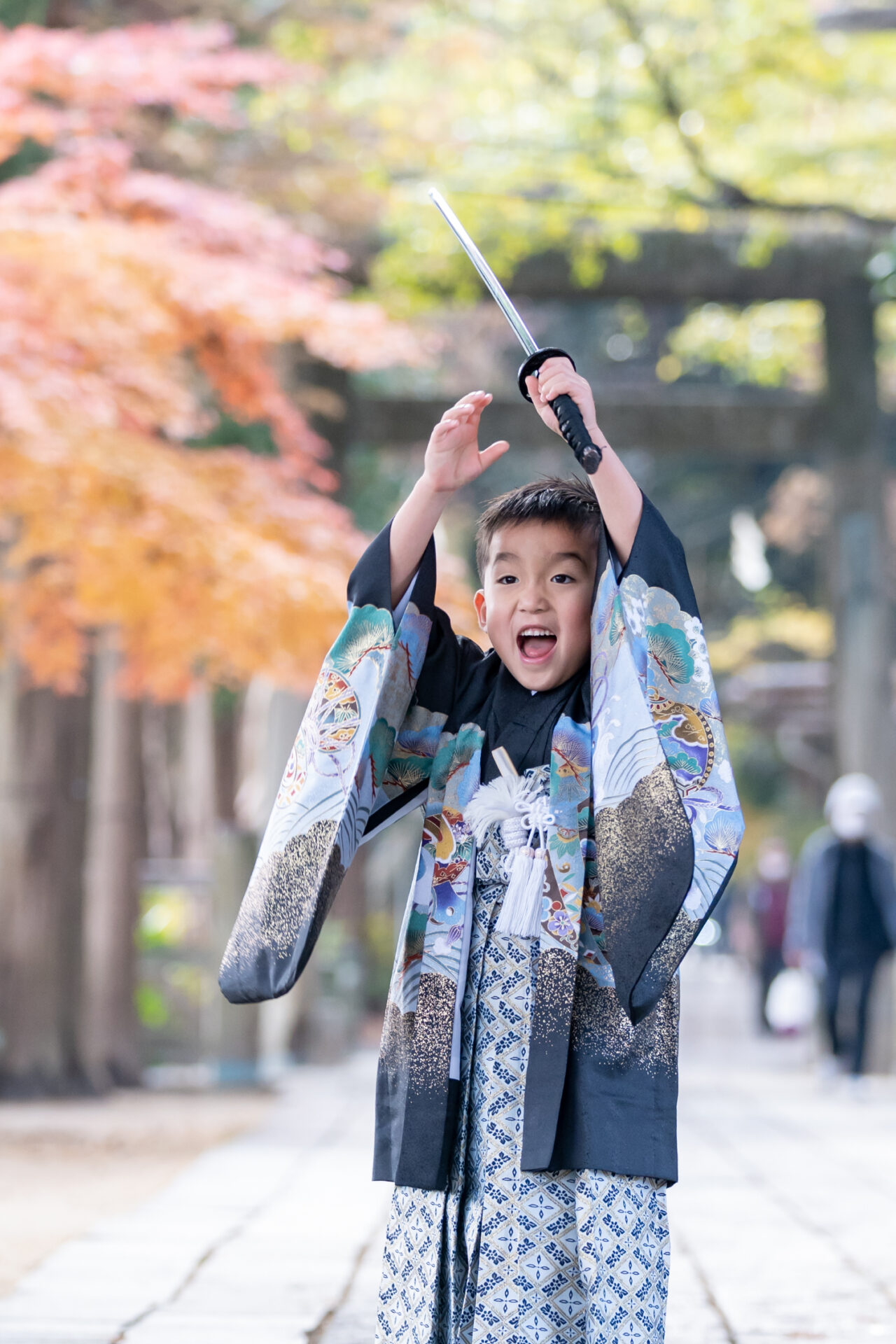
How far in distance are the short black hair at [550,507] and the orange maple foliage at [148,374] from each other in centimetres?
423

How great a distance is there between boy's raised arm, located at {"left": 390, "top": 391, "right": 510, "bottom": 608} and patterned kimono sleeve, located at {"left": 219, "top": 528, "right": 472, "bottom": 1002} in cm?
2

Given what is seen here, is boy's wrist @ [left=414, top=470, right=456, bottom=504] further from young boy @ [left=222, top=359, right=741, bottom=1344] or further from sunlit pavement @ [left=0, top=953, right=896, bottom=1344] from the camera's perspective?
sunlit pavement @ [left=0, top=953, right=896, bottom=1344]

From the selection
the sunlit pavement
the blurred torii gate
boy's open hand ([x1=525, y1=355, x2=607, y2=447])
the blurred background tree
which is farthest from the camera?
the blurred torii gate

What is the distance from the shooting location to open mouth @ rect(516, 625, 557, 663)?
2.71 m

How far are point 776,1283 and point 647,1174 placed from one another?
2260 mm

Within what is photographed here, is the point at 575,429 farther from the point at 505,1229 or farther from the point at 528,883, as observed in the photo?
the point at 505,1229

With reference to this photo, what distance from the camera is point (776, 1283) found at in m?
4.45

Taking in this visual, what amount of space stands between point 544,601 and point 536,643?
0.07m

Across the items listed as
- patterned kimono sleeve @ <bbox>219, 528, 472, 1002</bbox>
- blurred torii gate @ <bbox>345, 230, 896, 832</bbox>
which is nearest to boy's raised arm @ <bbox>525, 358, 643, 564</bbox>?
patterned kimono sleeve @ <bbox>219, 528, 472, 1002</bbox>

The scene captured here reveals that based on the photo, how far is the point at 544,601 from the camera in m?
2.70

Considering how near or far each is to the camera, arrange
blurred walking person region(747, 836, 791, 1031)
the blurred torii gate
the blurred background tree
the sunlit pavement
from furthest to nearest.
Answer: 1. blurred walking person region(747, 836, 791, 1031)
2. the blurred torii gate
3. the blurred background tree
4. the sunlit pavement

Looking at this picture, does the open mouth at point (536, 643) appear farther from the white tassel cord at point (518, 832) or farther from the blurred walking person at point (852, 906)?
the blurred walking person at point (852, 906)

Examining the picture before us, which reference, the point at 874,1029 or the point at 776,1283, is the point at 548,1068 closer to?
the point at 776,1283

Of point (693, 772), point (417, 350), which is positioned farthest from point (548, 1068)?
point (417, 350)
